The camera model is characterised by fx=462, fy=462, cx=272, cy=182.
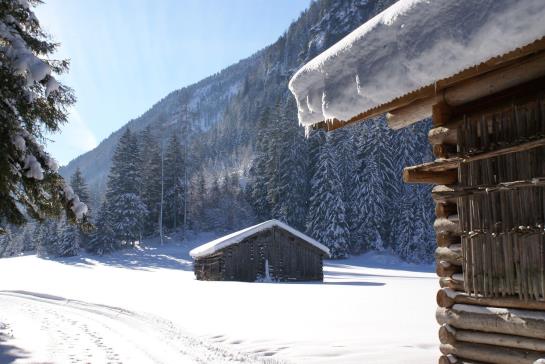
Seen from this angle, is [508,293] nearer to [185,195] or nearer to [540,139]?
[540,139]

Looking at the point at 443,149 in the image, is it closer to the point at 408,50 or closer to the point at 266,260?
the point at 408,50

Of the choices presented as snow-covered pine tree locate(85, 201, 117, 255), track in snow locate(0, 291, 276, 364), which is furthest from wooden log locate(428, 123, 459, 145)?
snow-covered pine tree locate(85, 201, 117, 255)

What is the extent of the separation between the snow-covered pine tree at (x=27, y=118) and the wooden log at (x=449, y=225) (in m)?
7.51

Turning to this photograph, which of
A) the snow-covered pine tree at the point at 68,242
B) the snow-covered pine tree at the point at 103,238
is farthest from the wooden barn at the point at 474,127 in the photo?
the snow-covered pine tree at the point at 68,242

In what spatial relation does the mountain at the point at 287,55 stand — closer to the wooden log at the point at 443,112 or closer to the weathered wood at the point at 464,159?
the wooden log at the point at 443,112

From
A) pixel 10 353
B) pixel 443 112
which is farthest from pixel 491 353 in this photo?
pixel 10 353

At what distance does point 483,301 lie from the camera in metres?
4.77

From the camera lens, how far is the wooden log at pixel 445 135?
5.21 metres

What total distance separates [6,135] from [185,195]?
55665 millimetres

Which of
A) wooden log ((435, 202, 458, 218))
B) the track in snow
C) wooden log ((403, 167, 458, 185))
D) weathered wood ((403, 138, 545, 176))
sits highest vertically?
weathered wood ((403, 138, 545, 176))

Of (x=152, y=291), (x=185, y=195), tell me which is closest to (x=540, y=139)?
(x=152, y=291)

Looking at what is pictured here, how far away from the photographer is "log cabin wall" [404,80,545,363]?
4258mm

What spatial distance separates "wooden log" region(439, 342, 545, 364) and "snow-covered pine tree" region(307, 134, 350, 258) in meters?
46.6

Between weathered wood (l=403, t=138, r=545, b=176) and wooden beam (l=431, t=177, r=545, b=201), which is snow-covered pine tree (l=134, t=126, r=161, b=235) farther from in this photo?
wooden beam (l=431, t=177, r=545, b=201)
